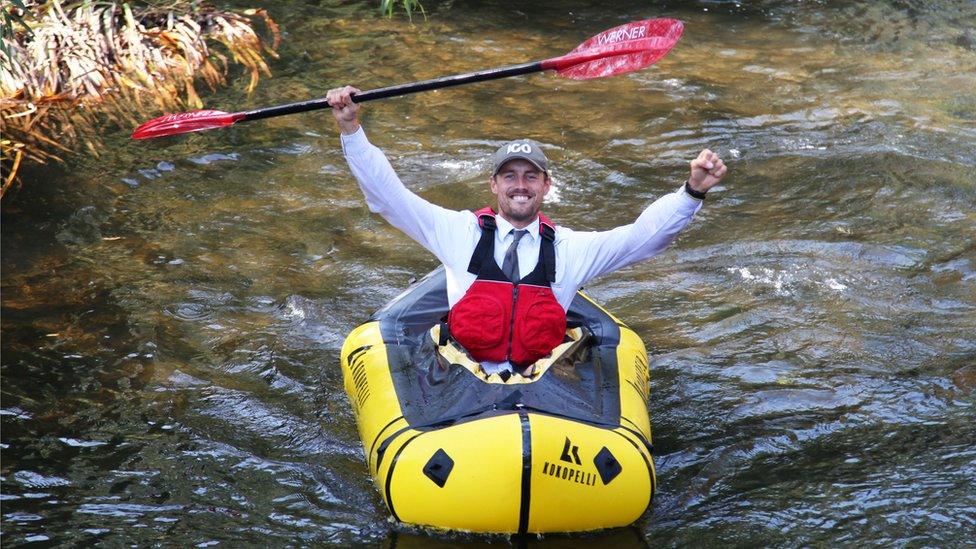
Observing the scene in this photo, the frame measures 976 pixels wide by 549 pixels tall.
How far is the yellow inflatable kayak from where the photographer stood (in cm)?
364

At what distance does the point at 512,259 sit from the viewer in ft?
14.2

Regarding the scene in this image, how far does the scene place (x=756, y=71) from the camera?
372 inches

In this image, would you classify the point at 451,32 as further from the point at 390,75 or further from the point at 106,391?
the point at 106,391

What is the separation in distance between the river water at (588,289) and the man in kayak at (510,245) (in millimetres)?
762

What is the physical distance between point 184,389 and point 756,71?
240 inches

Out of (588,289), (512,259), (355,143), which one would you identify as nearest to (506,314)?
(512,259)

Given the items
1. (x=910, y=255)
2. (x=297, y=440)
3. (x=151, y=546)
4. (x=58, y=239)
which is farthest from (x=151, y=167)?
(x=910, y=255)

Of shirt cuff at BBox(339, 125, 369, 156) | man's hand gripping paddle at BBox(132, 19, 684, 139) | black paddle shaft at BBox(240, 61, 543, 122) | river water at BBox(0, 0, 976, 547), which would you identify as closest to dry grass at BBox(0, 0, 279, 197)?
river water at BBox(0, 0, 976, 547)

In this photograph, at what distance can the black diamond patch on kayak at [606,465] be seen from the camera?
372 cm

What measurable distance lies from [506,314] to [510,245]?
0.29 metres

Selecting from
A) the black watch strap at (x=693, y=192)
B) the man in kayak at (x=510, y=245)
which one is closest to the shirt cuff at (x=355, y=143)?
the man in kayak at (x=510, y=245)

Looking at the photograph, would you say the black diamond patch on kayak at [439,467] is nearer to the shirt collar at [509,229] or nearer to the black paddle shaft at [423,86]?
the shirt collar at [509,229]

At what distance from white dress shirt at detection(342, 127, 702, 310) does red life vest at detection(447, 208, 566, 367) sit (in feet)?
0.22

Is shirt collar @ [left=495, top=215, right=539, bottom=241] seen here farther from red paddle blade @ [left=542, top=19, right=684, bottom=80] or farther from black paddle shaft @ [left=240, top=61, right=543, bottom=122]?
red paddle blade @ [left=542, top=19, right=684, bottom=80]
